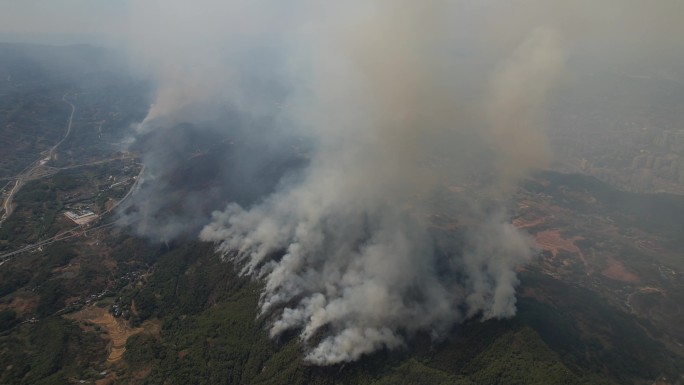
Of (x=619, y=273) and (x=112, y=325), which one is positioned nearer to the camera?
(x=112, y=325)

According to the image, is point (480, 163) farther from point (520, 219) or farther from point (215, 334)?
point (215, 334)

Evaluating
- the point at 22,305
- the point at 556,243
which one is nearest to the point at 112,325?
the point at 22,305

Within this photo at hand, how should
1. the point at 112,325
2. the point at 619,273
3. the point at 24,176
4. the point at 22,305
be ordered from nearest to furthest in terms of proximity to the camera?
the point at 112,325
the point at 22,305
the point at 619,273
the point at 24,176

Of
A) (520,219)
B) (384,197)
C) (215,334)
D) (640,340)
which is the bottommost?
(640,340)

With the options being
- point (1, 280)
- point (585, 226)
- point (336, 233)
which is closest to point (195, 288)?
point (336, 233)

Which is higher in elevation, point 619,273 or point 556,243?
point 556,243

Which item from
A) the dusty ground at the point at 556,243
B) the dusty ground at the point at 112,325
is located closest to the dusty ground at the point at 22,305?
the dusty ground at the point at 112,325

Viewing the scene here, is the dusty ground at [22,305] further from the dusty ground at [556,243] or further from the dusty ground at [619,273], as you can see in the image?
the dusty ground at [619,273]

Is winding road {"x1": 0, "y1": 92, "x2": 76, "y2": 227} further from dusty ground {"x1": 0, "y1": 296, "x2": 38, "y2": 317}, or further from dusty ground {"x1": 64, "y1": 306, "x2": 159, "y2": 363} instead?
dusty ground {"x1": 64, "y1": 306, "x2": 159, "y2": 363}

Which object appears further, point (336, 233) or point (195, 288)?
point (336, 233)

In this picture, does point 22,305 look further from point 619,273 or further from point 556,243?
point 619,273

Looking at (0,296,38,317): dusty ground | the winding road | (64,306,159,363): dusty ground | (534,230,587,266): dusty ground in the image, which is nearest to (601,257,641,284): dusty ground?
(534,230,587,266): dusty ground
